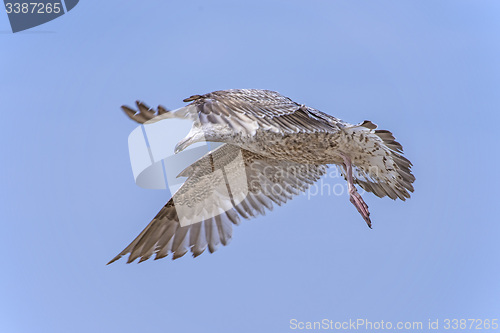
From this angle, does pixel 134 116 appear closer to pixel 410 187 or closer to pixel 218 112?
pixel 218 112

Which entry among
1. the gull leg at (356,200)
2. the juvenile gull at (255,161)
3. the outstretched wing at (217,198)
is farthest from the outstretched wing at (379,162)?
the outstretched wing at (217,198)

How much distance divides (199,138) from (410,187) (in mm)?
3249

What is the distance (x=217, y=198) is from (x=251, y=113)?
268 centimetres

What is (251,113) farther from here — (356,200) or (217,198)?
(217,198)

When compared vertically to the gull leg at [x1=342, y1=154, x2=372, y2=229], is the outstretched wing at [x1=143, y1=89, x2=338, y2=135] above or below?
above

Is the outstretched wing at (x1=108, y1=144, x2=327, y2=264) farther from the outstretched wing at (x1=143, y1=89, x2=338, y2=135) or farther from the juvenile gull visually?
the outstretched wing at (x1=143, y1=89, x2=338, y2=135)

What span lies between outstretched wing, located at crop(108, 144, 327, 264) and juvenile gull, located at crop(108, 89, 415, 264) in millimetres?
14

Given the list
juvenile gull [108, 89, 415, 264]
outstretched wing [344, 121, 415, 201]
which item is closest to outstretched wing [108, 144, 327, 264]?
juvenile gull [108, 89, 415, 264]

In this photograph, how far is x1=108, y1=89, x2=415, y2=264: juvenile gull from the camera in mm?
8000

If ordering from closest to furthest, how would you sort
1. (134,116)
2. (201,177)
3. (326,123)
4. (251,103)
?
(134,116) → (251,103) → (326,123) → (201,177)

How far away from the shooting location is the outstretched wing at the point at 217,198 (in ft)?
32.7

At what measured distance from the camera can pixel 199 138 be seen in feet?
25.5

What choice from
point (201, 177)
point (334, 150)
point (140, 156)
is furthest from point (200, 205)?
point (334, 150)

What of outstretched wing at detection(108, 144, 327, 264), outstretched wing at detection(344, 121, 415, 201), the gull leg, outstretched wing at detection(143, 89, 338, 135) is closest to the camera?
outstretched wing at detection(143, 89, 338, 135)
